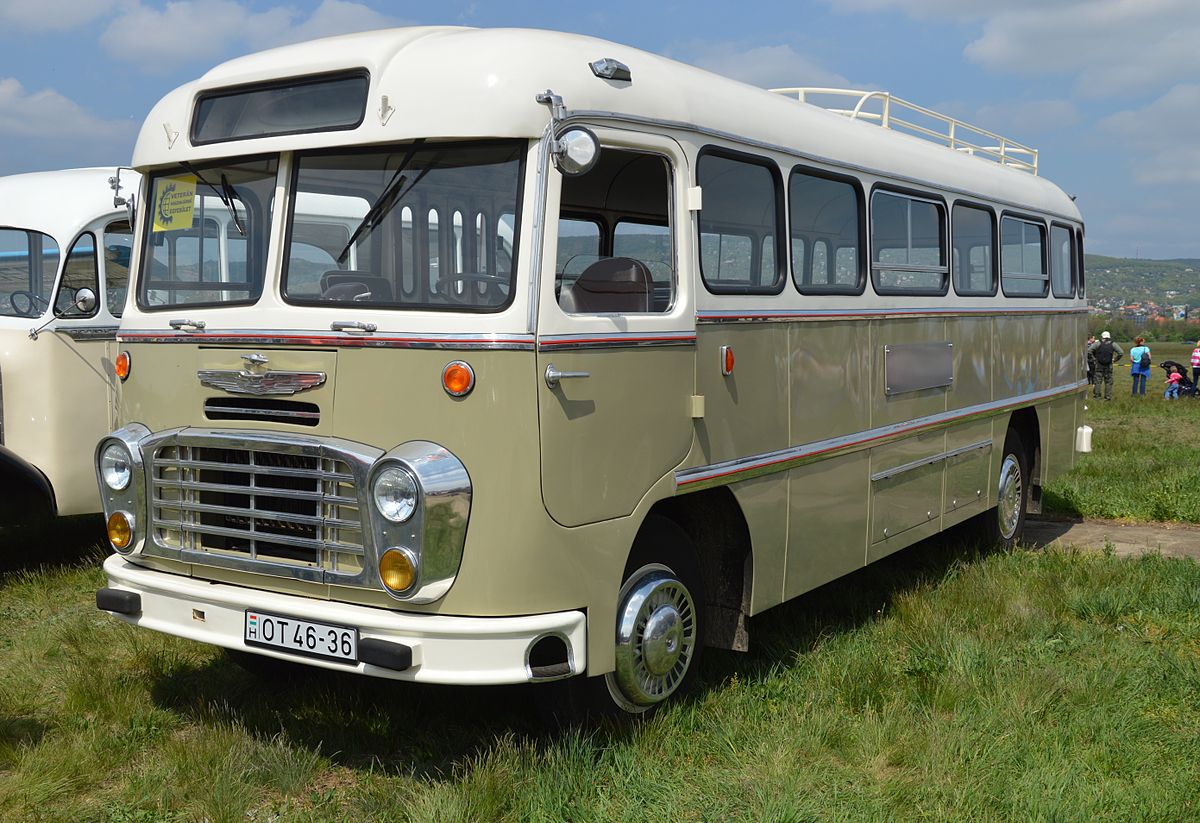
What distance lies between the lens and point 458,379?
13.5 ft

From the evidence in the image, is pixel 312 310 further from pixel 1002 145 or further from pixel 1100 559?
pixel 1002 145

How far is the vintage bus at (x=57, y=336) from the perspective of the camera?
764 cm

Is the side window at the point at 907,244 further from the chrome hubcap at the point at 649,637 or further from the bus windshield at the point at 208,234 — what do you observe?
the bus windshield at the point at 208,234

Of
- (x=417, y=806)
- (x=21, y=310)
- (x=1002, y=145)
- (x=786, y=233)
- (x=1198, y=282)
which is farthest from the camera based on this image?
(x=1198, y=282)

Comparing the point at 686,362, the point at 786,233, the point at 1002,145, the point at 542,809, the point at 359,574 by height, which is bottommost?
the point at 542,809

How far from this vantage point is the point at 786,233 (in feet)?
18.2

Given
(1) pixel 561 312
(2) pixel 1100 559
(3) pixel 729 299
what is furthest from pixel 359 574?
(2) pixel 1100 559

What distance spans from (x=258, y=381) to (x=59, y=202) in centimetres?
457

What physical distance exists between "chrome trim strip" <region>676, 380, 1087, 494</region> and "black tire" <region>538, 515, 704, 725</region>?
24cm

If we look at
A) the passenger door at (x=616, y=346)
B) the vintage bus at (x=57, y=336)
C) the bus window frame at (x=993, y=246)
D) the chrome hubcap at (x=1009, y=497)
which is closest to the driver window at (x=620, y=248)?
the passenger door at (x=616, y=346)

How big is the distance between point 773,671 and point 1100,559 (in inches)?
141

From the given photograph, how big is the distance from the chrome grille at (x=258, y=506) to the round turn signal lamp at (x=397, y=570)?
0.34ft

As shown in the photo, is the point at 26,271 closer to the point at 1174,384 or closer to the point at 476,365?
the point at 476,365

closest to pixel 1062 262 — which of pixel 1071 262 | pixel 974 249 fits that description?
pixel 1071 262
